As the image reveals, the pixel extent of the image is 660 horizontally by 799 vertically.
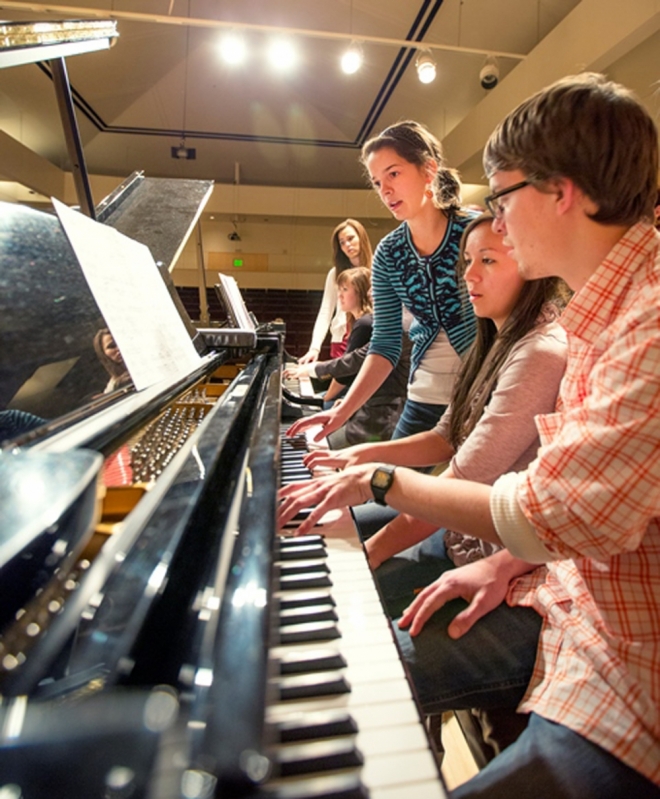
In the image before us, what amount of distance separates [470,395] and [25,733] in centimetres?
147

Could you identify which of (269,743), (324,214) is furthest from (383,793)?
(324,214)

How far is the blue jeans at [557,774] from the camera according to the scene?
74 centimetres

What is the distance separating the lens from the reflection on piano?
0.35 m

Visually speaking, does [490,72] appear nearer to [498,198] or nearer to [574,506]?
[498,198]

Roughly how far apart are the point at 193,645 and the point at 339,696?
0.29 metres

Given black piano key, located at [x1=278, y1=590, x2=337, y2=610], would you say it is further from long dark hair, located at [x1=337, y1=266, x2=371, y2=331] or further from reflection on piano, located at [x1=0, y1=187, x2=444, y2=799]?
long dark hair, located at [x1=337, y1=266, x2=371, y2=331]

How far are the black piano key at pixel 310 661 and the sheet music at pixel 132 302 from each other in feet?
2.09

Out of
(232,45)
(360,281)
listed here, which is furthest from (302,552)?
(232,45)

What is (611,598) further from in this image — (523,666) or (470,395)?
(470,395)

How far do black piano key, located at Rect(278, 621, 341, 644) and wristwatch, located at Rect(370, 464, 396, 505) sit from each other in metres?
0.33

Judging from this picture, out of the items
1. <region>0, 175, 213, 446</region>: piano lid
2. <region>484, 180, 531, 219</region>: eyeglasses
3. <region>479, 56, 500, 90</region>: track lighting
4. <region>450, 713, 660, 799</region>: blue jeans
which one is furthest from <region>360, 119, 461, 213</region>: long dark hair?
<region>479, 56, 500, 90</region>: track lighting

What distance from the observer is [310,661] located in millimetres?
732

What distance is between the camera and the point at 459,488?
1.02 metres

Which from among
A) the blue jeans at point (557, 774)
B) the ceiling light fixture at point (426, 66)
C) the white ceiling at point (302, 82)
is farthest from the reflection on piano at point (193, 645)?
the ceiling light fixture at point (426, 66)
